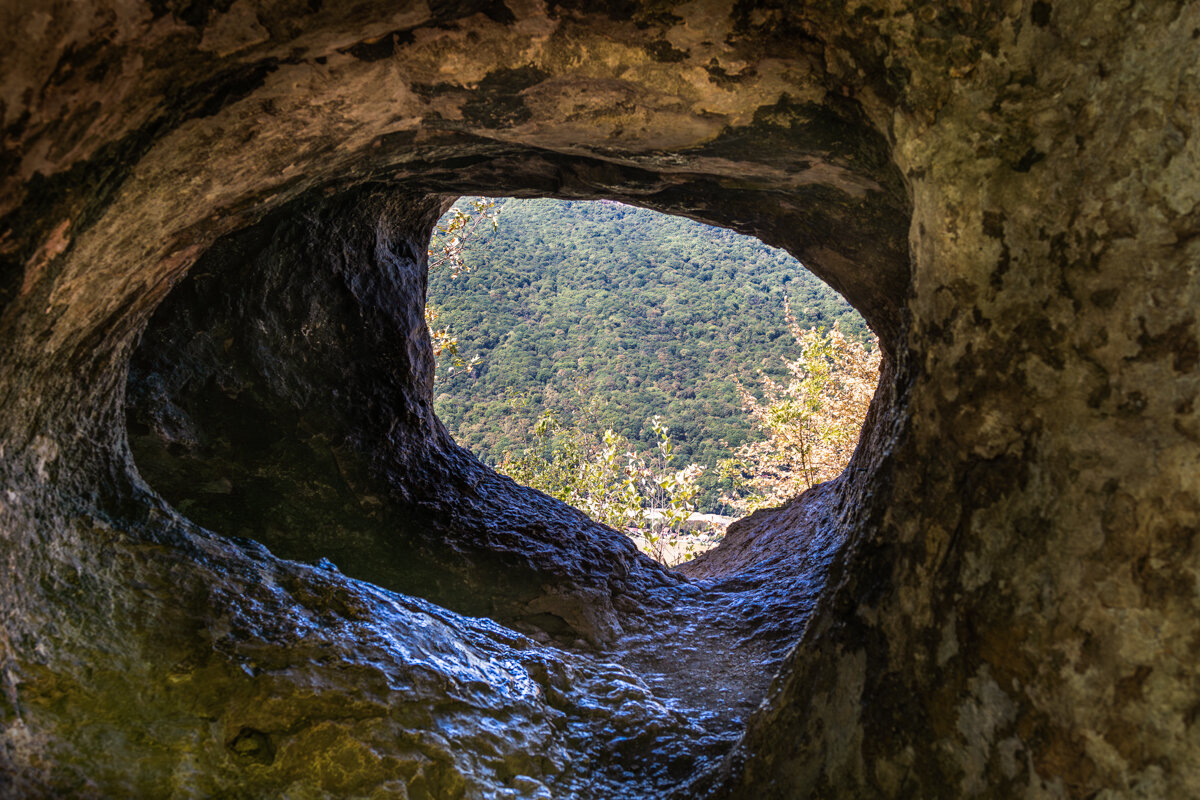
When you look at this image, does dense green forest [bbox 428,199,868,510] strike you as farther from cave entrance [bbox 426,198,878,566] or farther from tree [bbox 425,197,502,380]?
tree [bbox 425,197,502,380]

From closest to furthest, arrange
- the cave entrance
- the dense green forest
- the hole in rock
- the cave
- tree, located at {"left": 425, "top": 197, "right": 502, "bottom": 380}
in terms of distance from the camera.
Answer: the cave
the hole in rock
tree, located at {"left": 425, "top": 197, "right": 502, "bottom": 380}
the cave entrance
the dense green forest

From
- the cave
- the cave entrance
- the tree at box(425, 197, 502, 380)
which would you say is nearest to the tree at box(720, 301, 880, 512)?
the tree at box(425, 197, 502, 380)

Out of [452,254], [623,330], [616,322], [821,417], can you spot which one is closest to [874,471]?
[821,417]

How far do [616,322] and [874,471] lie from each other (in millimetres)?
27361

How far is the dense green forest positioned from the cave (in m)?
19.6

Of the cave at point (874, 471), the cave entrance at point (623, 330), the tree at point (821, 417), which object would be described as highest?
the cave entrance at point (623, 330)

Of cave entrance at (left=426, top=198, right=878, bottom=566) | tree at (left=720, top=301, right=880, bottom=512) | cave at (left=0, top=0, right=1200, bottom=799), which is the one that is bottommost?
cave at (left=0, top=0, right=1200, bottom=799)

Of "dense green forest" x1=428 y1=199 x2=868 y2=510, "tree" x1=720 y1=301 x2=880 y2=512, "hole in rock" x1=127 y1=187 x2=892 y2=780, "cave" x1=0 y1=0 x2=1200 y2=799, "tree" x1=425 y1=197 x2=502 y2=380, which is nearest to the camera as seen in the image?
"cave" x1=0 y1=0 x2=1200 y2=799

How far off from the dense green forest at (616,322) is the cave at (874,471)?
19.6 m

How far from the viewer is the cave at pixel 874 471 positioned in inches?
58.9

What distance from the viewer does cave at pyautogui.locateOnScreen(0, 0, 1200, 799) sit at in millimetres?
1496

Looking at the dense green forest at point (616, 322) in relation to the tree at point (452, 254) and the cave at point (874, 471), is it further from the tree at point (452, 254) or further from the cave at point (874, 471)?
the cave at point (874, 471)

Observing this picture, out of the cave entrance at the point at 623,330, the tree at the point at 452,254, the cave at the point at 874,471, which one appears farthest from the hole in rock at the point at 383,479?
the cave entrance at the point at 623,330

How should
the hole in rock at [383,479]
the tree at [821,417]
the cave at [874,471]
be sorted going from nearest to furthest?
1. the cave at [874,471]
2. the hole in rock at [383,479]
3. the tree at [821,417]
